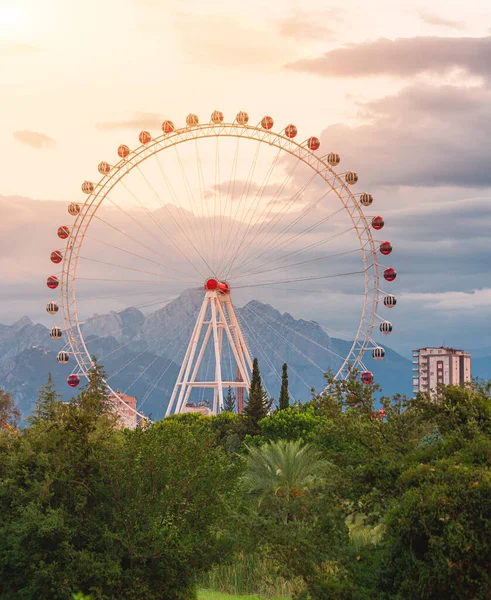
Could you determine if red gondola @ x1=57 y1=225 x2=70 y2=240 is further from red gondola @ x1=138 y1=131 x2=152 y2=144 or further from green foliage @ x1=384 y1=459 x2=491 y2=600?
green foliage @ x1=384 y1=459 x2=491 y2=600

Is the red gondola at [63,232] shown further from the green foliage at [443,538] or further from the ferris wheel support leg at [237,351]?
the green foliage at [443,538]

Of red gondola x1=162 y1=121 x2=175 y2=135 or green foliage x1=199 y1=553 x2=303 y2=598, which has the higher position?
red gondola x1=162 y1=121 x2=175 y2=135

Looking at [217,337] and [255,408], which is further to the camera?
[217,337]

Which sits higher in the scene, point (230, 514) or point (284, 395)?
point (284, 395)

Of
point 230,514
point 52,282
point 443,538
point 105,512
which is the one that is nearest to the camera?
point 443,538

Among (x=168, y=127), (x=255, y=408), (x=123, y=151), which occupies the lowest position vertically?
(x=255, y=408)

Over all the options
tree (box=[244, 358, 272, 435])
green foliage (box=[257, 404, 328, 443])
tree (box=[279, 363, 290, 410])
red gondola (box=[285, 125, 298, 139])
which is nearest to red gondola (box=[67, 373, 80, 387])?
tree (box=[244, 358, 272, 435])

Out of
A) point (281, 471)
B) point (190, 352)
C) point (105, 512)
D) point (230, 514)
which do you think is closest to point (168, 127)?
point (190, 352)

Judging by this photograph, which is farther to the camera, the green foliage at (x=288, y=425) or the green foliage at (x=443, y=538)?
the green foliage at (x=288, y=425)

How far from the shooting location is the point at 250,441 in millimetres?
47719

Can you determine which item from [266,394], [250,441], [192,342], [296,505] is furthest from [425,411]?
[192,342]

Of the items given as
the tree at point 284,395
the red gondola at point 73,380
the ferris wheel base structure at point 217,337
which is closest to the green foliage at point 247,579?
the tree at point 284,395

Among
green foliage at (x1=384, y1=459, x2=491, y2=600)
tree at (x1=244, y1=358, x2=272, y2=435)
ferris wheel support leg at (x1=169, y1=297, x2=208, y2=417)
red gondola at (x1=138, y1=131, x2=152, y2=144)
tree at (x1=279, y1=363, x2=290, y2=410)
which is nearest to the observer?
green foliage at (x1=384, y1=459, x2=491, y2=600)

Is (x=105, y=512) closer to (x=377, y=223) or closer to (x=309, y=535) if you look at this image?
(x=309, y=535)
